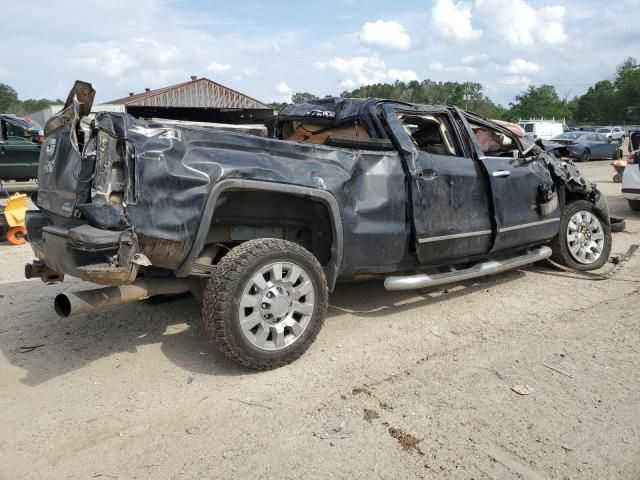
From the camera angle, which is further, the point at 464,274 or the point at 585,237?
the point at 585,237

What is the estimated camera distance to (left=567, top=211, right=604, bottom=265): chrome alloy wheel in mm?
5898

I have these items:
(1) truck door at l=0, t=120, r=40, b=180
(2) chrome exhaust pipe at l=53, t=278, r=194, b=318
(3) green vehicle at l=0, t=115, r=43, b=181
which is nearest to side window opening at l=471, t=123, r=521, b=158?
(2) chrome exhaust pipe at l=53, t=278, r=194, b=318

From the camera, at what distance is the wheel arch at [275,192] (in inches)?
131

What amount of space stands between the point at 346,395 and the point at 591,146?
26.3 metres

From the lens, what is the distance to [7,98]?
6988 centimetres

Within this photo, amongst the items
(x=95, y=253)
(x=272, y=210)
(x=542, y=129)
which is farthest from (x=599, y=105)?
(x=95, y=253)

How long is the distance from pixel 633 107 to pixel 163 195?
84255 mm

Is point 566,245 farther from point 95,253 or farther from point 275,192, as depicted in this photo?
point 95,253

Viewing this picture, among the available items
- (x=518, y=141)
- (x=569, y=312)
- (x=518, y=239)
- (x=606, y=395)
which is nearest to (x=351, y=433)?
(x=606, y=395)

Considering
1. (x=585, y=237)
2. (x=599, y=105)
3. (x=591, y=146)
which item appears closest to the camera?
(x=585, y=237)

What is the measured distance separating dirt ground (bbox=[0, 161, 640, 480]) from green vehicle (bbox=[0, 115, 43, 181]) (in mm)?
8066

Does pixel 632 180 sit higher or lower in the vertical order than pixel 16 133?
lower

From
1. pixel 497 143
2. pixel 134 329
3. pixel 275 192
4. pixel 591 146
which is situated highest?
pixel 591 146

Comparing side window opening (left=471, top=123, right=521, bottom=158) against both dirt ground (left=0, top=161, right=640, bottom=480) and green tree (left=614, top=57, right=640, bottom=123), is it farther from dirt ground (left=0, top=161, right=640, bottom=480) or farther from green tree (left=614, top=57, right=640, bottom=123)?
green tree (left=614, top=57, right=640, bottom=123)
